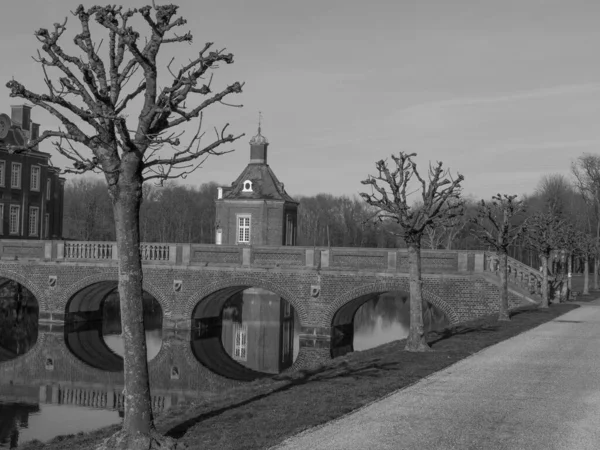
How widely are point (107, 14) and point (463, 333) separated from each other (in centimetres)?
1283

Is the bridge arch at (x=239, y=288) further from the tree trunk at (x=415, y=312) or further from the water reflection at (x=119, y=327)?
the tree trunk at (x=415, y=312)

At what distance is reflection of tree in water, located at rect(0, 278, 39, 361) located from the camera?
84.0 feet

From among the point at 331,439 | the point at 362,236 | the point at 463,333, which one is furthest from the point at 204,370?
the point at 362,236

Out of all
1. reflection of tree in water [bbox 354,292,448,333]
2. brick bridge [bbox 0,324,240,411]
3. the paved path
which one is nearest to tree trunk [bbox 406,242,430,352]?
the paved path

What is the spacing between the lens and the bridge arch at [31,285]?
29.5 meters

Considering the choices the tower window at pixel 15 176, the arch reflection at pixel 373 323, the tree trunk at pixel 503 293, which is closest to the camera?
the tree trunk at pixel 503 293

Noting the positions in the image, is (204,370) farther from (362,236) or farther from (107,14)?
(362,236)

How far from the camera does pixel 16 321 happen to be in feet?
106

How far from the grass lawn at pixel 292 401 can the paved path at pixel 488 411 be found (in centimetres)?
33

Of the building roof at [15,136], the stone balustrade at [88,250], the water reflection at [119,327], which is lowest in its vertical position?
the water reflection at [119,327]

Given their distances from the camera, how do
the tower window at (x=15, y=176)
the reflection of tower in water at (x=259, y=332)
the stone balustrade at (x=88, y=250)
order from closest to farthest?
the reflection of tower in water at (x=259, y=332) < the stone balustrade at (x=88, y=250) < the tower window at (x=15, y=176)

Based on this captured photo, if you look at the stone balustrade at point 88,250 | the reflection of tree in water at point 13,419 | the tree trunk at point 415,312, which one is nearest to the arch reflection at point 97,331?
the stone balustrade at point 88,250

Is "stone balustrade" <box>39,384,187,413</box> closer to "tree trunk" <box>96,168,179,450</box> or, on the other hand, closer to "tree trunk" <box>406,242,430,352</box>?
"tree trunk" <box>406,242,430,352</box>

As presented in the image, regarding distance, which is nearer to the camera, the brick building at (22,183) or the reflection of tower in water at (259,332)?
the reflection of tower in water at (259,332)
